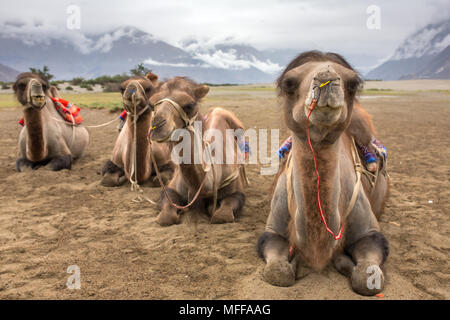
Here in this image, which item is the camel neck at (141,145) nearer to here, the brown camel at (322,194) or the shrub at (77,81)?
the brown camel at (322,194)

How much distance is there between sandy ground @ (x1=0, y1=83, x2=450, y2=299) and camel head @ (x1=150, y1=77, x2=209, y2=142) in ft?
3.90

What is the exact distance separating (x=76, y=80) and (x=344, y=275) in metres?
45.5

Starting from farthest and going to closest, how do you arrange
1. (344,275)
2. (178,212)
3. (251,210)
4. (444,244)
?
(251,210) → (178,212) → (444,244) → (344,275)

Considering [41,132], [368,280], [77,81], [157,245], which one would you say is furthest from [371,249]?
[77,81]

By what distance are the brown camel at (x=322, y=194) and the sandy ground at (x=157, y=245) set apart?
20 cm

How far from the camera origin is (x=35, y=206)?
527 centimetres

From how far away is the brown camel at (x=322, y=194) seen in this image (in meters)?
2.30

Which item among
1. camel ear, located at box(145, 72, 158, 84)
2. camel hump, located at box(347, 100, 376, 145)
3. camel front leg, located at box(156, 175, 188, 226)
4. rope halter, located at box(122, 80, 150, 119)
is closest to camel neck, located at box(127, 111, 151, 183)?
rope halter, located at box(122, 80, 150, 119)

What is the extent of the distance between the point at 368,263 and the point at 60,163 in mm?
6189

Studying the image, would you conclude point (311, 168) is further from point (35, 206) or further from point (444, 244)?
point (35, 206)

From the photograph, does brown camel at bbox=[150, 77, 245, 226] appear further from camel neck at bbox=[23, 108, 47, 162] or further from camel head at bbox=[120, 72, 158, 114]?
camel neck at bbox=[23, 108, 47, 162]

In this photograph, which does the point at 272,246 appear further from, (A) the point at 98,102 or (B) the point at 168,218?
(A) the point at 98,102

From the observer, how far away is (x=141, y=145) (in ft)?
19.3
